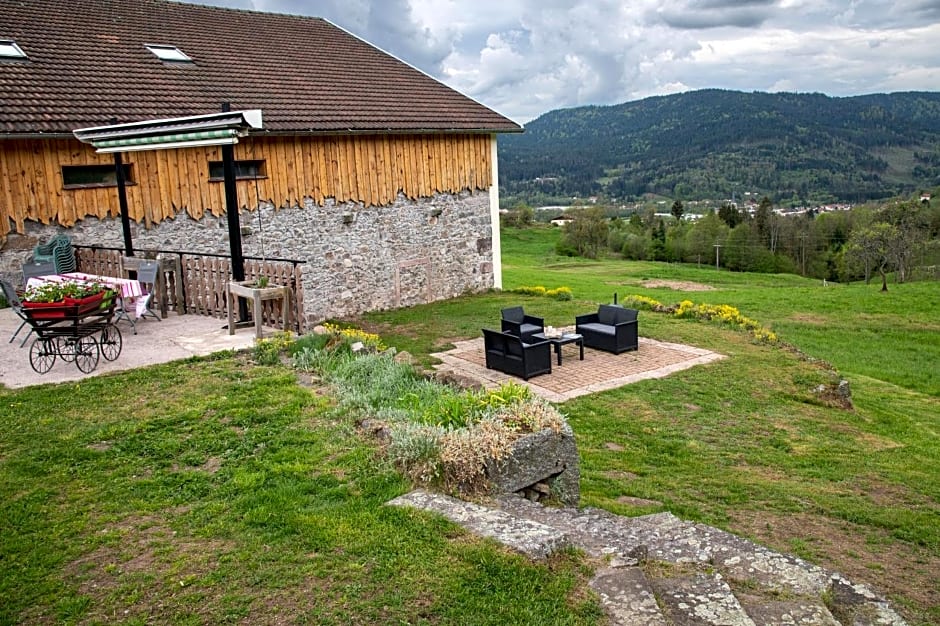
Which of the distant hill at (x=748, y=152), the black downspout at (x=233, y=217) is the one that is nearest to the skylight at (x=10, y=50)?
the black downspout at (x=233, y=217)

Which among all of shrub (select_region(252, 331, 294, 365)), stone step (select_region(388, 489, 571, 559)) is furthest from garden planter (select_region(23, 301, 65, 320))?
stone step (select_region(388, 489, 571, 559))

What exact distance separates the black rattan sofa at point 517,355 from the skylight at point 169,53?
11.2 m

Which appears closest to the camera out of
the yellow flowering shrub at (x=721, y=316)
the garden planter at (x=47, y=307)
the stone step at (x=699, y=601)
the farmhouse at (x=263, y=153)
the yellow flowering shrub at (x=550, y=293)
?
the stone step at (x=699, y=601)

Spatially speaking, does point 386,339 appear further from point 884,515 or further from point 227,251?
point 884,515

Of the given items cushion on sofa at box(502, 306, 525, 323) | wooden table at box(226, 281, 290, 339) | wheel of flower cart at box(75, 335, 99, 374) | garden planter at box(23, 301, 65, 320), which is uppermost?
garden planter at box(23, 301, 65, 320)

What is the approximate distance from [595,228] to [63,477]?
67114mm

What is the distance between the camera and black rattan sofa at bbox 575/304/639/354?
521 inches

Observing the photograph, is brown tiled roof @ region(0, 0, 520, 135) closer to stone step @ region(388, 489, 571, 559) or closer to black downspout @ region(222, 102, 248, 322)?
black downspout @ region(222, 102, 248, 322)

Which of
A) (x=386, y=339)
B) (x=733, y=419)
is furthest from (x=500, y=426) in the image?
(x=386, y=339)

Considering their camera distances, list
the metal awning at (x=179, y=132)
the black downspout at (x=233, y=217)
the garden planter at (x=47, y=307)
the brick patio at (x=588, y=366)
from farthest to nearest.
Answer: the brick patio at (x=588, y=366) → the black downspout at (x=233, y=217) → the metal awning at (x=179, y=132) → the garden planter at (x=47, y=307)

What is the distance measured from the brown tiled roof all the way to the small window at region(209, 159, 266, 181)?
0.92m

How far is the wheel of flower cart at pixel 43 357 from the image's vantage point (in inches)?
325

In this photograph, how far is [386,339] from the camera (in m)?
15.1

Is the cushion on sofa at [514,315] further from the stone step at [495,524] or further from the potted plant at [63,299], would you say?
the stone step at [495,524]
